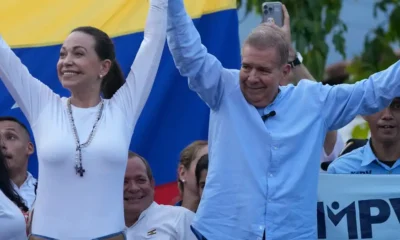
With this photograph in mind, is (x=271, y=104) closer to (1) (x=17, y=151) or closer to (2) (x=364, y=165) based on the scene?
(2) (x=364, y=165)

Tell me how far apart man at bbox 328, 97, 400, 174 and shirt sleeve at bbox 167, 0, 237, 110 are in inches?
51.9

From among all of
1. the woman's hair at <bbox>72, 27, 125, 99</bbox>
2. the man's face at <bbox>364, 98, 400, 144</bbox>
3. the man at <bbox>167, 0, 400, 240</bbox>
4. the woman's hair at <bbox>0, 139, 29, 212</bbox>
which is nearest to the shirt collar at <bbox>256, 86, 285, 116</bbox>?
the man at <bbox>167, 0, 400, 240</bbox>

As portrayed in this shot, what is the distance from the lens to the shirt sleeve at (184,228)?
5711 millimetres

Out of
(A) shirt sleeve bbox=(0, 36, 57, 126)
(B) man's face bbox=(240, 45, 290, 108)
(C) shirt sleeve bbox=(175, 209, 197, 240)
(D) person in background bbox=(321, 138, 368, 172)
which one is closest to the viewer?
(A) shirt sleeve bbox=(0, 36, 57, 126)

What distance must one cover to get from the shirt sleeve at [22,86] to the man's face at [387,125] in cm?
205

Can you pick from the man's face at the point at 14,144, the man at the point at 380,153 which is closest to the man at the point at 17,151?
the man's face at the point at 14,144

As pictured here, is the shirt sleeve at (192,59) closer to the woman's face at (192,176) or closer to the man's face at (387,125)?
the woman's face at (192,176)

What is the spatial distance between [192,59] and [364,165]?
5.31 ft

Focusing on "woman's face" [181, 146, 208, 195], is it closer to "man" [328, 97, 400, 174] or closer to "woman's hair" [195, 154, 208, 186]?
"woman's hair" [195, 154, 208, 186]

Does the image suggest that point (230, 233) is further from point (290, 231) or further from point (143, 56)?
point (143, 56)

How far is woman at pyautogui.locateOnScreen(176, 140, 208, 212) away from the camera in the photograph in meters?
6.10

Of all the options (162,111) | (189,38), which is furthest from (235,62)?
(189,38)

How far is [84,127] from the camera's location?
489 cm

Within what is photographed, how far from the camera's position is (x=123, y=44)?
6.95m
